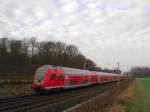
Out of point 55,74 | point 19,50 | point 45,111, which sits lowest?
point 45,111

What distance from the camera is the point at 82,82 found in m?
46.3

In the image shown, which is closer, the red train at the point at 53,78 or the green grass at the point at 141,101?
the green grass at the point at 141,101

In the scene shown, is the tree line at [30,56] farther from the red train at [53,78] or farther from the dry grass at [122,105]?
the dry grass at [122,105]

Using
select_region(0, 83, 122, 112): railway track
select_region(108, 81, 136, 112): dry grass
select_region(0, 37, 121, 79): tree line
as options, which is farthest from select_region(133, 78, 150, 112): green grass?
select_region(0, 37, 121, 79): tree line

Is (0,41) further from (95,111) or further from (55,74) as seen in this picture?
(95,111)

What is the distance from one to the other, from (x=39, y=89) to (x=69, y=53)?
302 ft

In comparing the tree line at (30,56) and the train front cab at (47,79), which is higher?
the tree line at (30,56)

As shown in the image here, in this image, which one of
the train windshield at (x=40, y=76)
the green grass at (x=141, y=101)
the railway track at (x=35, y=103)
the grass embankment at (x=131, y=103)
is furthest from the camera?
the train windshield at (x=40, y=76)

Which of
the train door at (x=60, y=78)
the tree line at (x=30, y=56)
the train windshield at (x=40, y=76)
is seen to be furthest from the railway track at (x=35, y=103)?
the tree line at (x=30, y=56)

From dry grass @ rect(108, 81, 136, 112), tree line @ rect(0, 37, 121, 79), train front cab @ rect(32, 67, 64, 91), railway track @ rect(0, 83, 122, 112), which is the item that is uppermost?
tree line @ rect(0, 37, 121, 79)

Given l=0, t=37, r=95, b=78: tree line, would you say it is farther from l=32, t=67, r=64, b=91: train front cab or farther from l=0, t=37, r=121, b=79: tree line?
l=32, t=67, r=64, b=91: train front cab

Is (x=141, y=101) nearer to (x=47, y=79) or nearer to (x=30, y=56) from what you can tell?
(x=47, y=79)

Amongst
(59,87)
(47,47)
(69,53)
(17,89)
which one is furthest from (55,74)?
(69,53)

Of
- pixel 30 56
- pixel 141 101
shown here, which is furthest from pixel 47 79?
pixel 30 56
